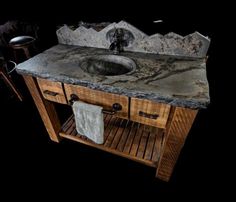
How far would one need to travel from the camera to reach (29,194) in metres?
1.24

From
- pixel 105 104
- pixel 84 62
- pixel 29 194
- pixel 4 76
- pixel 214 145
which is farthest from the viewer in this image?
pixel 4 76

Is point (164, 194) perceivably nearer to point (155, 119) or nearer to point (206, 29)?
point (155, 119)

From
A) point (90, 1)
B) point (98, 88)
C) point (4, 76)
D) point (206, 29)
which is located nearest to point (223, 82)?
point (206, 29)

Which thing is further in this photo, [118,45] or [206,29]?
[118,45]

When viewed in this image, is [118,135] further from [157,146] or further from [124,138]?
[157,146]

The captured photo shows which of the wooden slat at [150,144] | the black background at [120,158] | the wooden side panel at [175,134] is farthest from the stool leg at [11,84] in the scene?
the wooden side panel at [175,134]

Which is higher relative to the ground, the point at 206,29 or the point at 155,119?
the point at 206,29

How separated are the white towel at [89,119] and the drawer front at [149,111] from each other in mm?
228

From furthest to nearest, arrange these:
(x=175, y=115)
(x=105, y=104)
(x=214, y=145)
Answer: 1. (x=214, y=145)
2. (x=105, y=104)
3. (x=175, y=115)

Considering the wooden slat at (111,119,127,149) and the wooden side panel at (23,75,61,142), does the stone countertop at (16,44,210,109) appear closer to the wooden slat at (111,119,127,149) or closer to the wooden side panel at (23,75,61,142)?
the wooden side panel at (23,75,61,142)

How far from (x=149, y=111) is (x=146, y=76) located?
216mm

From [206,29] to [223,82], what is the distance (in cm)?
46

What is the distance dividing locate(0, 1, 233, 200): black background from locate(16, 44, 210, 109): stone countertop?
0.78ft

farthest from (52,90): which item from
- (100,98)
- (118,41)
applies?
(118,41)
